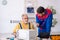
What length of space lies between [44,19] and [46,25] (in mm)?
150

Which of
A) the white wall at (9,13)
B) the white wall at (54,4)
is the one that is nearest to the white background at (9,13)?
the white wall at (9,13)

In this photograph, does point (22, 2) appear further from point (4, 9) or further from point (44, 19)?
point (44, 19)

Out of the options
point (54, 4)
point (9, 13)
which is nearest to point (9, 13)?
point (9, 13)

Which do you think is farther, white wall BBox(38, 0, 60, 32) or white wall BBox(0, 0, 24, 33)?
white wall BBox(38, 0, 60, 32)

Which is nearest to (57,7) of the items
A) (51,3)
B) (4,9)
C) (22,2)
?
(51,3)

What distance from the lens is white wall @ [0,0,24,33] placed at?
177 inches

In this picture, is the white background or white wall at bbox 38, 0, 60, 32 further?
white wall at bbox 38, 0, 60, 32

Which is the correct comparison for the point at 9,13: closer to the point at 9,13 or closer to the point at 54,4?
the point at 9,13

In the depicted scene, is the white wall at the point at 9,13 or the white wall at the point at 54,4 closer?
the white wall at the point at 9,13

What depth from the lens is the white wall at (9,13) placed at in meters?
4.50

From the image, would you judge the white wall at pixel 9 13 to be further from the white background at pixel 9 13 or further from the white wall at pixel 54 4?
the white wall at pixel 54 4

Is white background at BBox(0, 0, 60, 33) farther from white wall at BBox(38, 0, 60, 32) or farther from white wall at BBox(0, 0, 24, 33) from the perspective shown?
white wall at BBox(38, 0, 60, 32)

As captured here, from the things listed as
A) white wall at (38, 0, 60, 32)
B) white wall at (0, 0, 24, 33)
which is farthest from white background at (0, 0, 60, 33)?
white wall at (38, 0, 60, 32)

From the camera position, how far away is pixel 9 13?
4.52m
